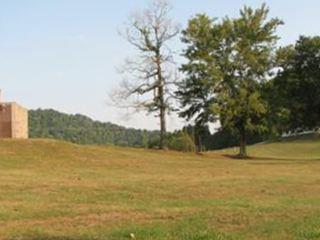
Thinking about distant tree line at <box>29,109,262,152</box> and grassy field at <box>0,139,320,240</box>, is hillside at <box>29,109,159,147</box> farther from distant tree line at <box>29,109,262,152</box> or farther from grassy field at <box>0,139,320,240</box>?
grassy field at <box>0,139,320,240</box>

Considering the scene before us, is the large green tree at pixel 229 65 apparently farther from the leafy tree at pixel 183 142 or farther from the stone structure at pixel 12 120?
the stone structure at pixel 12 120

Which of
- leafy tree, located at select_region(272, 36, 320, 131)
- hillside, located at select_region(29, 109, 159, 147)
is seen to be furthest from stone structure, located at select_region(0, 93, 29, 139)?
hillside, located at select_region(29, 109, 159, 147)

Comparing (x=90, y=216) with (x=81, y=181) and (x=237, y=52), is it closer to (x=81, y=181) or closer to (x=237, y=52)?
(x=81, y=181)

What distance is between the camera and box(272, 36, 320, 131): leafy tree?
183ft

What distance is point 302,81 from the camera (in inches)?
2245

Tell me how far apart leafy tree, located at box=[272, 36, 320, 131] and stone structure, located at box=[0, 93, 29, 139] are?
864 inches

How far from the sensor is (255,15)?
51969 mm

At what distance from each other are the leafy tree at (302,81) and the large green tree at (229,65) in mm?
3367

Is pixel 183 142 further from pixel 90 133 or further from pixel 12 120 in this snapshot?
pixel 90 133

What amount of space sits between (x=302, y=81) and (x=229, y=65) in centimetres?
836

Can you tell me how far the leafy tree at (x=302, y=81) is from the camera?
55.8 meters

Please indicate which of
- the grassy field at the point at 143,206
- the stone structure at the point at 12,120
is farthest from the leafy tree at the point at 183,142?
the grassy field at the point at 143,206

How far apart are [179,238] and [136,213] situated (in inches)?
144

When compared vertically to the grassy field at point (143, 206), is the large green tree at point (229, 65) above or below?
above
